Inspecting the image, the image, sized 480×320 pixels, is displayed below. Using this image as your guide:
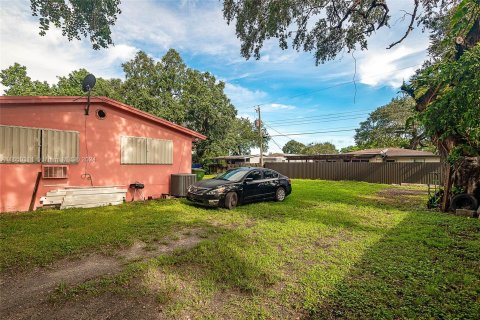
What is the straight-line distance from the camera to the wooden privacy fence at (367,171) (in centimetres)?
1831

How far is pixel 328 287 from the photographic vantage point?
333 centimetres

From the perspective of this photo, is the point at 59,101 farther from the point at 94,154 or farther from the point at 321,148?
the point at 321,148

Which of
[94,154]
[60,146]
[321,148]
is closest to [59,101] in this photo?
[60,146]

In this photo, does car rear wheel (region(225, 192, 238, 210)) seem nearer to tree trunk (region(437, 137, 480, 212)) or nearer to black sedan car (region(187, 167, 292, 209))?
black sedan car (region(187, 167, 292, 209))

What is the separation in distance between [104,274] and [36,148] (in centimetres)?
659

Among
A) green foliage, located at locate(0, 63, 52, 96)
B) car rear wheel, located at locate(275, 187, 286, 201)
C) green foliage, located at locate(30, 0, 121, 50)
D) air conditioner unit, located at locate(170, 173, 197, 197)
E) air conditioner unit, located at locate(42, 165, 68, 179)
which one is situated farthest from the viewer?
green foliage, located at locate(0, 63, 52, 96)

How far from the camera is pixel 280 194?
10.5 metres

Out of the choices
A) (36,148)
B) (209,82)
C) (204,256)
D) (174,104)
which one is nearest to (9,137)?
(36,148)

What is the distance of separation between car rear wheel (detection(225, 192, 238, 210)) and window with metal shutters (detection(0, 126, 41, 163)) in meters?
6.47

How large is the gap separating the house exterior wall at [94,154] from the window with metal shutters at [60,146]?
164 millimetres

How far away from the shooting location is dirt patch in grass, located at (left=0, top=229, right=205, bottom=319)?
284 cm

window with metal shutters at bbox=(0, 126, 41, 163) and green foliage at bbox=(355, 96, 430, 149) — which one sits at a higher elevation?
green foliage at bbox=(355, 96, 430, 149)

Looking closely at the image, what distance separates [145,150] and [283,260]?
27.2 ft

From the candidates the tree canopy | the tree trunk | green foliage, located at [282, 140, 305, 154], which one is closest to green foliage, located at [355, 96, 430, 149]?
the tree canopy
